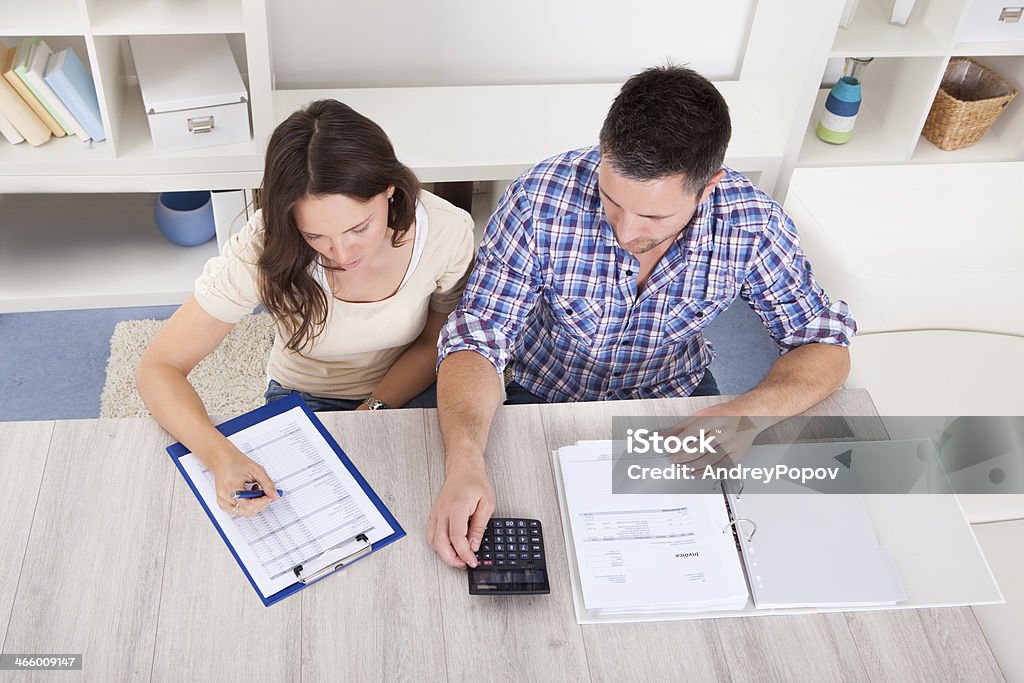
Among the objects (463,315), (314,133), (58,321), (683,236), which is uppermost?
(314,133)

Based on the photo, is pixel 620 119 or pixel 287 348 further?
pixel 287 348

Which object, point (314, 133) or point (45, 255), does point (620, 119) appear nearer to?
point (314, 133)

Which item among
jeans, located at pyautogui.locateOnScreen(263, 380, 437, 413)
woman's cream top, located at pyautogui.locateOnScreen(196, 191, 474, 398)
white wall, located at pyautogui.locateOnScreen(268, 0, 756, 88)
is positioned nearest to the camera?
woman's cream top, located at pyautogui.locateOnScreen(196, 191, 474, 398)

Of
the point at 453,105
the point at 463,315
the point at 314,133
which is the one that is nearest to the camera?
the point at 314,133

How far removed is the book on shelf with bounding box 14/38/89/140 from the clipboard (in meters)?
1.17

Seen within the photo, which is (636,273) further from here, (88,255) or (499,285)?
(88,255)

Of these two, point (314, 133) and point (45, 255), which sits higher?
point (314, 133)

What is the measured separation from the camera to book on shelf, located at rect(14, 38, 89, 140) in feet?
6.77

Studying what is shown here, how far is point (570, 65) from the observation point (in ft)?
8.43

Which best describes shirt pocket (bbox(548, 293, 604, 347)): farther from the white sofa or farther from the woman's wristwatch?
the white sofa

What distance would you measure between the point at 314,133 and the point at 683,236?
2.06 feet

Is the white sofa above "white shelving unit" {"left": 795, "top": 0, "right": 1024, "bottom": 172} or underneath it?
underneath

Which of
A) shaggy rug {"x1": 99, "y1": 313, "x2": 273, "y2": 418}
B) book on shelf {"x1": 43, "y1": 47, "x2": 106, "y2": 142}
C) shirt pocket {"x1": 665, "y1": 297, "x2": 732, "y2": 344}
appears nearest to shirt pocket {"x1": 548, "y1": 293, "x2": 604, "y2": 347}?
shirt pocket {"x1": 665, "y1": 297, "x2": 732, "y2": 344}

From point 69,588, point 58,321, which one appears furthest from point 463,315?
point 58,321
